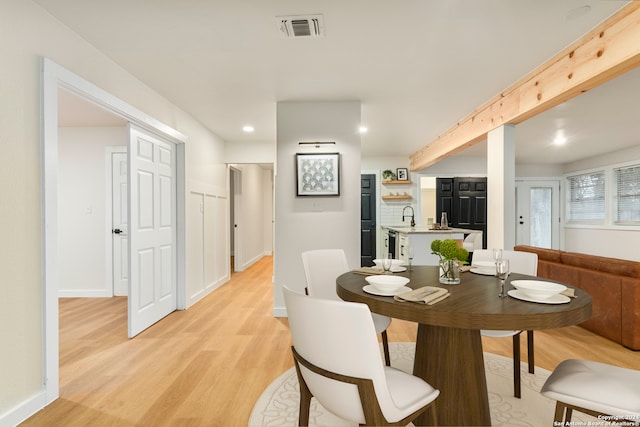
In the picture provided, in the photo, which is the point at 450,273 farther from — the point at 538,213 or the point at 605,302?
the point at 538,213

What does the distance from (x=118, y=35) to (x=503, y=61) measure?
2983 mm

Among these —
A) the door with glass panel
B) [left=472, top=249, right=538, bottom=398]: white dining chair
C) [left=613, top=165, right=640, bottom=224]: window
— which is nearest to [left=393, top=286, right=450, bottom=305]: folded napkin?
[left=472, top=249, right=538, bottom=398]: white dining chair

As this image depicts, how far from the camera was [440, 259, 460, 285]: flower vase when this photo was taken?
1.90 m

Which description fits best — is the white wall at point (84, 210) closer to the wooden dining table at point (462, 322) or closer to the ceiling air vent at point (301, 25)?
the ceiling air vent at point (301, 25)

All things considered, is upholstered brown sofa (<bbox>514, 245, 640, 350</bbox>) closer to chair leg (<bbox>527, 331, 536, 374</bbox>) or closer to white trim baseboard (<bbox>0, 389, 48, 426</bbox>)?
chair leg (<bbox>527, 331, 536, 374</bbox>)

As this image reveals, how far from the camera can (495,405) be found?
6.74 feet

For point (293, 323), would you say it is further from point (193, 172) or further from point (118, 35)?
point (193, 172)

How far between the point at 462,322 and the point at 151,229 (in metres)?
3.31

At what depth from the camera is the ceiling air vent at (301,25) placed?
7.21 feet

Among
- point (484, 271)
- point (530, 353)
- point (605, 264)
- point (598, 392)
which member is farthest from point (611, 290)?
point (598, 392)

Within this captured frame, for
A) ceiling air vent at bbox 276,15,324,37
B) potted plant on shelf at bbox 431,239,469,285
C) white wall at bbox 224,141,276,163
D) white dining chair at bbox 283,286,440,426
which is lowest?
white dining chair at bbox 283,286,440,426

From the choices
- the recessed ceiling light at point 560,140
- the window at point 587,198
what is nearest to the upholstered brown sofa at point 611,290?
the recessed ceiling light at point 560,140

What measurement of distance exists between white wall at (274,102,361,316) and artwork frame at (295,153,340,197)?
2.8 inches

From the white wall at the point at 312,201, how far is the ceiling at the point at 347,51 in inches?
9.4
